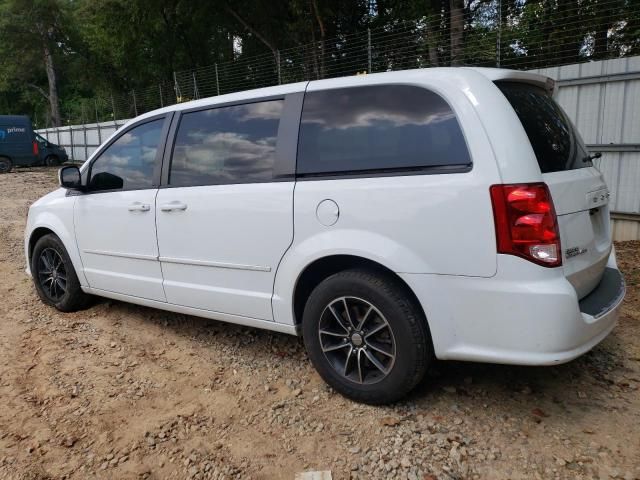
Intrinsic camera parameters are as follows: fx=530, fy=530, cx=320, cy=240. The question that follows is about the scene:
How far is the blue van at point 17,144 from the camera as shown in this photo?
20.9m

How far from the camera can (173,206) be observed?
3.59 m

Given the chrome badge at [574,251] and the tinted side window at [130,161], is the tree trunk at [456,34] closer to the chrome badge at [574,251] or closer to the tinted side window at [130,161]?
the tinted side window at [130,161]

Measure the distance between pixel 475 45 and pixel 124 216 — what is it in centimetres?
723

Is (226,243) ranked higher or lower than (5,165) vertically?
higher

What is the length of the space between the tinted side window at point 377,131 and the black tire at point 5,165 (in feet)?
71.5

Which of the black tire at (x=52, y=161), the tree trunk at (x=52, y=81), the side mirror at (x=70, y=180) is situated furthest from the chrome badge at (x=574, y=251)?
the tree trunk at (x=52, y=81)

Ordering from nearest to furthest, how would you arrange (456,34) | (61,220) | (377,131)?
(377,131), (61,220), (456,34)

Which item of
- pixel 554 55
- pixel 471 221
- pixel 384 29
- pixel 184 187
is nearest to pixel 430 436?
pixel 471 221

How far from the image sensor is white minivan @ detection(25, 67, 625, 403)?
2437 mm

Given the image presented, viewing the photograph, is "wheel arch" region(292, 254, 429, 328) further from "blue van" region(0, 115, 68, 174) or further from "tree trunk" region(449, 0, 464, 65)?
"blue van" region(0, 115, 68, 174)

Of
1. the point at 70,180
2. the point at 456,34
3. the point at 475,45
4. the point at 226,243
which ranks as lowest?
the point at 226,243

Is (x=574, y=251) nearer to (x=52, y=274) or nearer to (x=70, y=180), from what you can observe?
(x=70, y=180)

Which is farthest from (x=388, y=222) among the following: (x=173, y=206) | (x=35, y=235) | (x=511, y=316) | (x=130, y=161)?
(x=35, y=235)

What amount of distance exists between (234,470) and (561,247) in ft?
6.11
